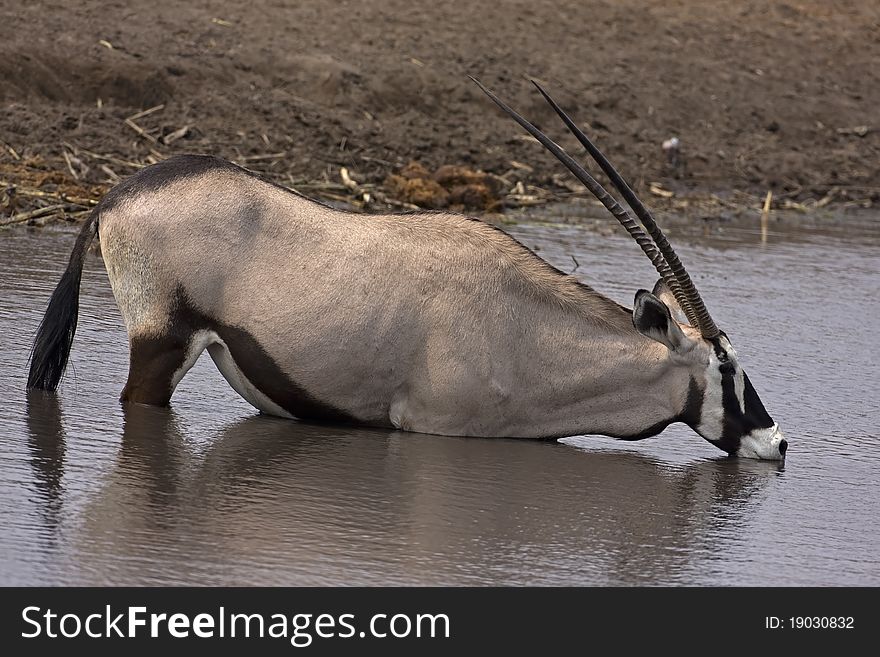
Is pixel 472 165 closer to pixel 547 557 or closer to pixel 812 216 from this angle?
pixel 812 216

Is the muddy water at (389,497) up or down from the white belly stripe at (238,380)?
down

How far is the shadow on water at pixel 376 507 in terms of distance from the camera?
4.73m

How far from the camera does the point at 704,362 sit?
263 inches

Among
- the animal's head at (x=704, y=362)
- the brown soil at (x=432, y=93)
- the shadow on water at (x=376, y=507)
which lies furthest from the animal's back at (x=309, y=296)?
the brown soil at (x=432, y=93)

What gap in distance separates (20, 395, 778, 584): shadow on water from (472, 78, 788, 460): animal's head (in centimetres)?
14

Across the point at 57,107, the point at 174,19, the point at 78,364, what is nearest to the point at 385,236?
the point at 78,364

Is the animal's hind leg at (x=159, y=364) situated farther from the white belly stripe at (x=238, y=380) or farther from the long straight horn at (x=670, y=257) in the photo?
the long straight horn at (x=670, y=257)

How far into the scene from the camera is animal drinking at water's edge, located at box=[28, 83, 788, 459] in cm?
643

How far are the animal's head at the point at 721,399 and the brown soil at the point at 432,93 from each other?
6.32 metres

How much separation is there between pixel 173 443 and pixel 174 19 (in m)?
10.9

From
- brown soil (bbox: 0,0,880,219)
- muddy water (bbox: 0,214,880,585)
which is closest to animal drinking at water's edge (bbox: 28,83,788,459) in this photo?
muddy water (bbox: 0,214,880,585)

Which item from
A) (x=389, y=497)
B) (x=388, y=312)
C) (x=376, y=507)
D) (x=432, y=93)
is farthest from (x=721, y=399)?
(x=432, y=93)

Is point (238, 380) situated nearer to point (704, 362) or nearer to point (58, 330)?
point (58, 330)

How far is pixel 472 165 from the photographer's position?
15.2 metres
